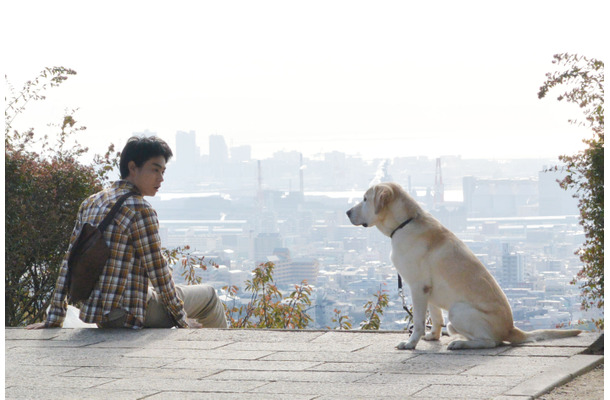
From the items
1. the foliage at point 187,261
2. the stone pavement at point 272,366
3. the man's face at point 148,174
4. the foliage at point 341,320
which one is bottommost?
the foliage at point 341,320

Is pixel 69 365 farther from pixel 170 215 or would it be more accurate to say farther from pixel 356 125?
pixel 356 125

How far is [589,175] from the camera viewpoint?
6.87 m

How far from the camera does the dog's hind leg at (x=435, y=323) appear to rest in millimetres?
5551

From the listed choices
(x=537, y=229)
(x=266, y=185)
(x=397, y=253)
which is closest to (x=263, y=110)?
(x=266, y=185)

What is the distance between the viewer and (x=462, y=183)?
1845 centimetres

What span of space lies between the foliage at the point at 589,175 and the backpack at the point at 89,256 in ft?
12.0

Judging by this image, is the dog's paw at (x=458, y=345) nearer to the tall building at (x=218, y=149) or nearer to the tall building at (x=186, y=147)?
the tall building at (x=186, y=147)

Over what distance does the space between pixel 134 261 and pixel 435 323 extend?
7.28 ft

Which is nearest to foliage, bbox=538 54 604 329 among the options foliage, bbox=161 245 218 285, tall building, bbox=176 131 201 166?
foliage, bbox=161 245 218 285

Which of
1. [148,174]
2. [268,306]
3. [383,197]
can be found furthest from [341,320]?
[383,197]

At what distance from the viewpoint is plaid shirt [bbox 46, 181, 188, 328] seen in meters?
6.04

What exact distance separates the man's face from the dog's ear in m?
1.69

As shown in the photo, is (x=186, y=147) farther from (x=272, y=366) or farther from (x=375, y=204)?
(x=272, y=366)

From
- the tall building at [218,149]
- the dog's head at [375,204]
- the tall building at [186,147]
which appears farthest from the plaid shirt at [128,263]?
the tall building at [218,149]
